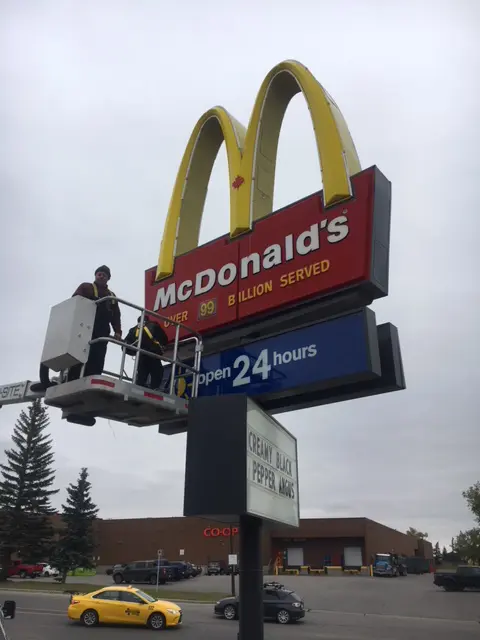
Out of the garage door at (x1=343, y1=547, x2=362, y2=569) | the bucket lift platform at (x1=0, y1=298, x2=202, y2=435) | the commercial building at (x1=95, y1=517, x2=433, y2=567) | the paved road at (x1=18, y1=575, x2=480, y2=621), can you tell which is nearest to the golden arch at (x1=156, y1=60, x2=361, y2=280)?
the bucket lift platform at (x1=0, y1=298, x2=202, y2=435)

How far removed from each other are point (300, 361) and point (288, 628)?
65.7 feet

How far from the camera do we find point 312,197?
712 centimetres

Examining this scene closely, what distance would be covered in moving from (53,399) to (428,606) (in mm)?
31685

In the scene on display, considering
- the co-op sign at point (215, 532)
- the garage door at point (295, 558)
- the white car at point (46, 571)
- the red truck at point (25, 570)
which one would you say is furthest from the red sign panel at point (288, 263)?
the garage door at point (295, 558)

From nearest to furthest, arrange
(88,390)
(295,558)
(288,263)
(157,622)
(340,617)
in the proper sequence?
(88,390)
(288,263)
(157,622)
(340,617)
(295,558)

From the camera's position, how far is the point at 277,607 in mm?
24812

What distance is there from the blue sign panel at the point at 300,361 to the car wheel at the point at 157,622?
18648mm

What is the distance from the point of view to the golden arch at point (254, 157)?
707 centimetres

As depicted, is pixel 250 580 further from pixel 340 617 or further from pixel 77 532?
pixel 77 532

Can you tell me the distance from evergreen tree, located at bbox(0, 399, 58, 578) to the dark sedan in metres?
32.5

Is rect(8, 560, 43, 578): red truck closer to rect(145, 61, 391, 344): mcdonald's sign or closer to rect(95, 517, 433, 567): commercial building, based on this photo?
rect(95, 517, 433, 567): commercial building

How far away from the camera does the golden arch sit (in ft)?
23.2

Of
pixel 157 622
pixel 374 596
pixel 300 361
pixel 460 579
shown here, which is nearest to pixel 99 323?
pixel 300 361

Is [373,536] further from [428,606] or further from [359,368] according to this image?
[359,368]
